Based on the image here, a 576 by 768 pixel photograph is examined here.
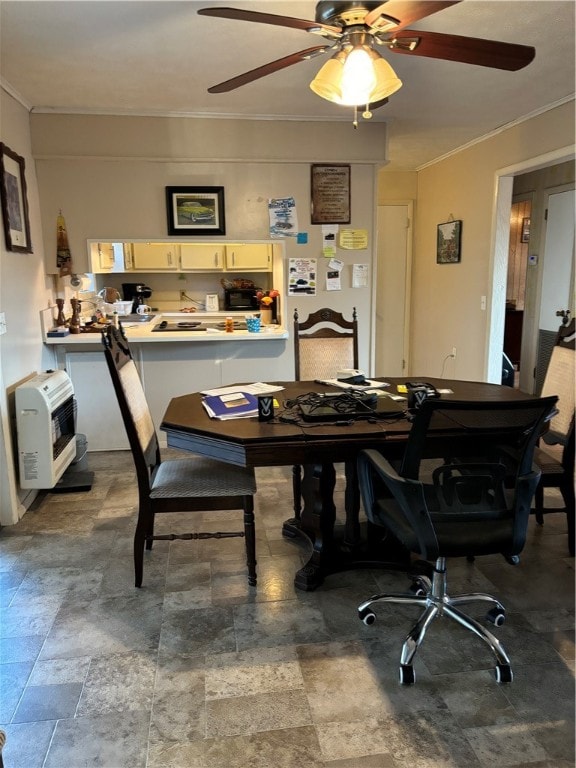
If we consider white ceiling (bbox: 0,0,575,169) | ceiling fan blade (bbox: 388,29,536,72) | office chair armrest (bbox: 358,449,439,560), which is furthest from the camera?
white ceiling (bbox: 0,0,575,169)

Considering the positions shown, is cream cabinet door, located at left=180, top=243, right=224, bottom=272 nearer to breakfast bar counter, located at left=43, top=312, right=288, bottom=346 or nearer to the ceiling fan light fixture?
Answer: breakfast bar counter, located at left=43, top=312, right=288, bottom=346

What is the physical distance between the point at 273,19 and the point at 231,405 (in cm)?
147

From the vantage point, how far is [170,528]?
120 inches

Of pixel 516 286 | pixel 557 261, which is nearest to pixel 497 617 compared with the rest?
pixel 557 261

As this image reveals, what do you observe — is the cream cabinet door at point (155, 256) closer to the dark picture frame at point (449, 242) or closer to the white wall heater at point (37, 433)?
the dark picture frame at point (449, 242)

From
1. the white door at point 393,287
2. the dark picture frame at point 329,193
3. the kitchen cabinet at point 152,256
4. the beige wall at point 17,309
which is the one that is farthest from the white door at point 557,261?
the beige wall at point 17,309

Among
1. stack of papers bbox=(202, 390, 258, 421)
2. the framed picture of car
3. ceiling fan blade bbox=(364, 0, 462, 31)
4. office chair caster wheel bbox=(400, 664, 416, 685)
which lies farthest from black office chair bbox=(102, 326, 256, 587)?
the framed picture of car

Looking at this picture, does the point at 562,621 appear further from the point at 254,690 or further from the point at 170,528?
the point at 170,528

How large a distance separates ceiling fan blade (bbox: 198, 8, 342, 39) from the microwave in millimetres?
4167

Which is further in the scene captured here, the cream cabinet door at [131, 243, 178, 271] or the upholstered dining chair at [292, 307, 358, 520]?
the cream cabinet door at [131, 243, 178, 271]

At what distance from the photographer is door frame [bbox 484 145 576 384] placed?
445cm

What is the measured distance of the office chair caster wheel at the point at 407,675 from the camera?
1.87 metres

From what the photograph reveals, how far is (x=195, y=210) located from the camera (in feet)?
13.2

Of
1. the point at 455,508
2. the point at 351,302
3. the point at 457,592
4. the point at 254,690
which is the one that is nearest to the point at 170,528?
the point at 254,690
